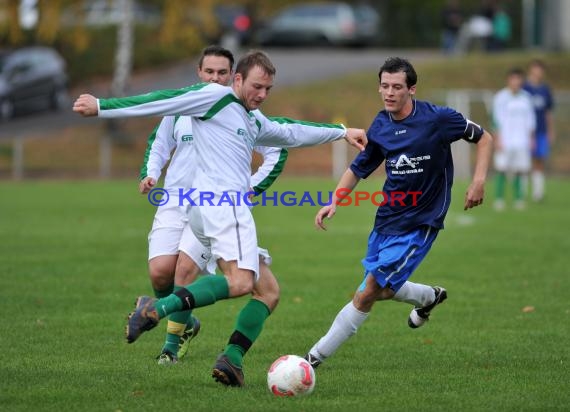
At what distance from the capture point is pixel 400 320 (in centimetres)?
949

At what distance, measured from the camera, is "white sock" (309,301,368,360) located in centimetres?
728

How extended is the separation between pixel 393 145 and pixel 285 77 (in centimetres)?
2855

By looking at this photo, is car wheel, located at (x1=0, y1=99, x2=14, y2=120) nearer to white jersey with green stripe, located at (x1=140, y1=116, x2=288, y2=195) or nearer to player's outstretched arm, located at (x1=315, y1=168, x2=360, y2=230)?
white jersey with green stripe, located at (x1=140, y1=116, x2=288, y2=195)

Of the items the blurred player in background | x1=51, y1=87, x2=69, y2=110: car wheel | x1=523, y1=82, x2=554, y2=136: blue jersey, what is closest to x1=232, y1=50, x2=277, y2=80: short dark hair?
the blurred player in background

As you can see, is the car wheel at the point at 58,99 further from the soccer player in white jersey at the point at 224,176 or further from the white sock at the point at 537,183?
the soccer player in white jersey at the point at 224,176

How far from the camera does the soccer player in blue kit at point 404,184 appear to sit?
7219 millimetres

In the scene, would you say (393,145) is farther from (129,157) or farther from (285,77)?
(285,77)

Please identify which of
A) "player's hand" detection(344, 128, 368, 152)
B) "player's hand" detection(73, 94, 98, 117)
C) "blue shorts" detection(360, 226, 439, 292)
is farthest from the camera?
"player's hand" detection(344, 128, 368, 152)

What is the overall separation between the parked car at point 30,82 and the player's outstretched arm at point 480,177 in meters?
25.1

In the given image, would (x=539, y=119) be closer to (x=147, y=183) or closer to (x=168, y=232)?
(x=147, y=183)

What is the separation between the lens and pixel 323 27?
40.9 metres

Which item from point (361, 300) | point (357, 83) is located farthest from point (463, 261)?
point (357, 83)

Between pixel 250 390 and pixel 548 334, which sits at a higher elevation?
pixel 250 390

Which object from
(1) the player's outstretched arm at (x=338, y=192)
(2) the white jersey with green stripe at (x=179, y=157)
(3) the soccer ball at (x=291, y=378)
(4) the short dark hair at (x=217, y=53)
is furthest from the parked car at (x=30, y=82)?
(3) the soccer ball at (x=291, y=378)
